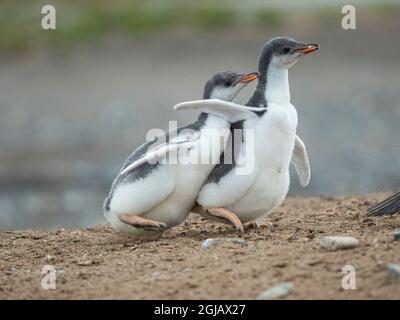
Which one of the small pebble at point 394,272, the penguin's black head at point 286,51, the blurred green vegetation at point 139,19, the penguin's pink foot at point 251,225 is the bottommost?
the small pebble at point 394,272

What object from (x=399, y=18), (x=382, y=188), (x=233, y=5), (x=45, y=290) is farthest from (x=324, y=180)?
(x=233, y=5)

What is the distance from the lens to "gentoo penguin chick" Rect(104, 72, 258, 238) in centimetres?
611

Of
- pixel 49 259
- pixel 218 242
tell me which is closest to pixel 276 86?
pixel 218 242

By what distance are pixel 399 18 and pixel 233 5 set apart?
16.5ft

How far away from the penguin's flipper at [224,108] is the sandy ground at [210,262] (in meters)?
0.76

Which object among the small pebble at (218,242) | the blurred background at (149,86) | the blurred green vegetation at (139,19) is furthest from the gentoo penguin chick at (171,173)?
the blurred green vegetation at (139,19)

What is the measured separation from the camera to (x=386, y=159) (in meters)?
13.8

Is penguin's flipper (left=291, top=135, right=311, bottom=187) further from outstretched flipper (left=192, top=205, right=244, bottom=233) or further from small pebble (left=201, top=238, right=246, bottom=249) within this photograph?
small pebble (left=201, top=238, right=246, bottom=249)

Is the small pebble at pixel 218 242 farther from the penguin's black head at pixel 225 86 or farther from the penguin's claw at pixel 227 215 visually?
the penguin's black head at pixel 225 86

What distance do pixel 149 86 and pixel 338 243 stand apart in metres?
13.9

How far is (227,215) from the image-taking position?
6188 mm

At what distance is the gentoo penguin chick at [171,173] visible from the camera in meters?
6.11

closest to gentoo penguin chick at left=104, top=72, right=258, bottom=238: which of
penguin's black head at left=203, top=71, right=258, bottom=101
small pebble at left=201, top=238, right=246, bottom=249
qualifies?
penguin's black head at left=203, top=71, right=258, bottom=101

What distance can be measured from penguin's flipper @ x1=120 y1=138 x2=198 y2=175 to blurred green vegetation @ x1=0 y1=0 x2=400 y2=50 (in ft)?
→ 50.0
